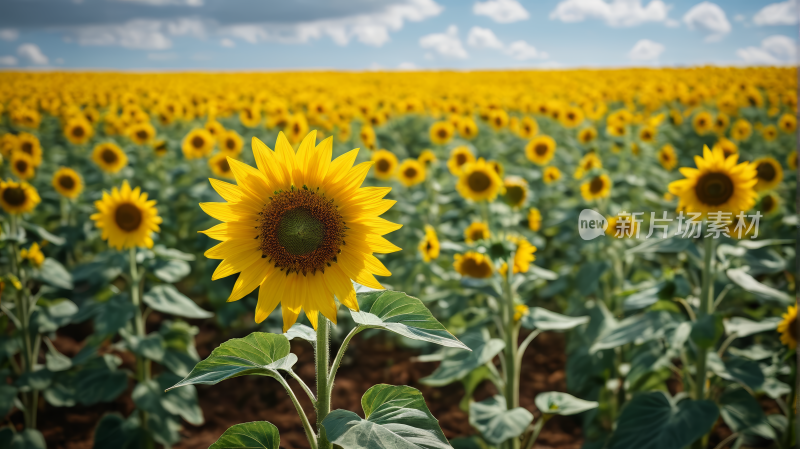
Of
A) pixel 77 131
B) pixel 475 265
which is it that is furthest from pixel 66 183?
pixel 475 265

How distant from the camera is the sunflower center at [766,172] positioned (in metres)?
3.94

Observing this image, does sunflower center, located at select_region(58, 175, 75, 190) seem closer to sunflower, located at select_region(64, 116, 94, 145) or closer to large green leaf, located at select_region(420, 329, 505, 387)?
sunflower, located at select_region(64, 116, 94, 145)

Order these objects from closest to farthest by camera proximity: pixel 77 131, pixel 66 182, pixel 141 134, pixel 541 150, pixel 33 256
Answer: pixel 33 256 < pixel 66 182 < pixel 541 150 < pixel 141 134 < pixel 77 131

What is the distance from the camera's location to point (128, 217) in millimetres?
2859

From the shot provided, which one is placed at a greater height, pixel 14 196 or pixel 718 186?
pixel 718 186

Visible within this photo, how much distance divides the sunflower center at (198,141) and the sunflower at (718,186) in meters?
4.37

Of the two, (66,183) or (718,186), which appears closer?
(718,186)

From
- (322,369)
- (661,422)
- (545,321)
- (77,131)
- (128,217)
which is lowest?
(661,422)

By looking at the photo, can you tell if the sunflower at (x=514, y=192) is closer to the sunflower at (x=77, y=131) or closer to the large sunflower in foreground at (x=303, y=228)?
the large sunflower in foreground at (x=303, y=228)

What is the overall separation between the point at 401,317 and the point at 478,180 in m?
2.49

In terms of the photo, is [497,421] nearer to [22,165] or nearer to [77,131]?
[22,165]

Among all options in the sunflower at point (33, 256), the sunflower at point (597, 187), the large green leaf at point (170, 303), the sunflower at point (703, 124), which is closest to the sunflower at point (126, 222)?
the large green leaf at point (170, 303)

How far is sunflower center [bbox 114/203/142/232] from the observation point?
286 centimetres

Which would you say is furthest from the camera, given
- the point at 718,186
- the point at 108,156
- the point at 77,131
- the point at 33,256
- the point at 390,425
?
the point at 77,131
